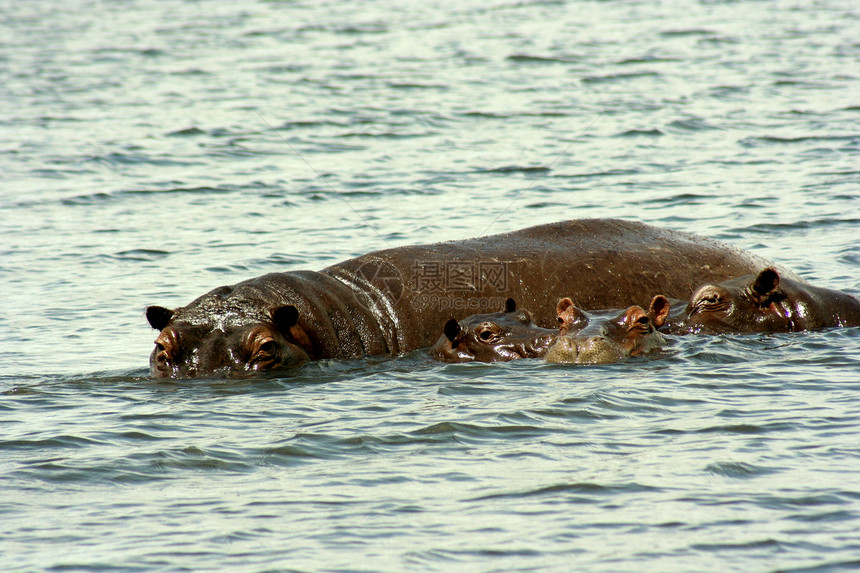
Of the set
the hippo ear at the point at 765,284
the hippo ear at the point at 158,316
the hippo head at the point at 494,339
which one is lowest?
the hippo head at the point at 494,339

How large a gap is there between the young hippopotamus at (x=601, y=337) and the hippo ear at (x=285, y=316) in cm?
200

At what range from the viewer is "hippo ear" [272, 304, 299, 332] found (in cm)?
906

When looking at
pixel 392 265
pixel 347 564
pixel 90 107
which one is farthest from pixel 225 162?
pixel 347 564

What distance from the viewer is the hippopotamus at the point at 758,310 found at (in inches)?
393

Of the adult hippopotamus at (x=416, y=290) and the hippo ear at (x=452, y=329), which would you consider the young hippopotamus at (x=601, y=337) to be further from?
the adult hippopotamus at (x=416, y=290)

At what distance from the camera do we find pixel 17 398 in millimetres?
8859

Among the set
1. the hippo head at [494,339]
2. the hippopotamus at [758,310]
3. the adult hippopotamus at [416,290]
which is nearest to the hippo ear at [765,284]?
the hippopotamus at [758,310]

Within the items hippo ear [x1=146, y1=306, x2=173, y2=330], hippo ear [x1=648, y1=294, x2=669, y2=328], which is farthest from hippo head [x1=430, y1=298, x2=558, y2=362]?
hippo ear [x1=146, y1=306, x2=173, y2=330]

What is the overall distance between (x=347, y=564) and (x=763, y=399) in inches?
147

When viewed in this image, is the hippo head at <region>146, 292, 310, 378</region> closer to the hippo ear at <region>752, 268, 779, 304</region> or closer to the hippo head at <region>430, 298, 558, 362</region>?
the hippo head at <region>430, 298, 558, 362</region>

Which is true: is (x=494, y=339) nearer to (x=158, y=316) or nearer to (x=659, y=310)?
(x=659, y=310)

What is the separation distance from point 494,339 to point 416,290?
3.28 ft

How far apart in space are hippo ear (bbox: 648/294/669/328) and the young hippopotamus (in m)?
0.04

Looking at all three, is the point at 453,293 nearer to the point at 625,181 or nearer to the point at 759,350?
the point at 759,350
